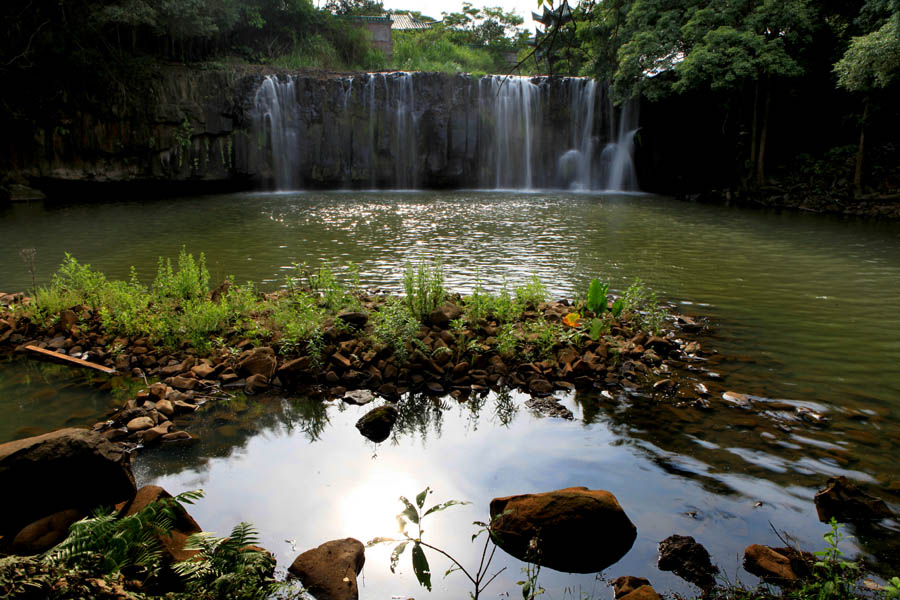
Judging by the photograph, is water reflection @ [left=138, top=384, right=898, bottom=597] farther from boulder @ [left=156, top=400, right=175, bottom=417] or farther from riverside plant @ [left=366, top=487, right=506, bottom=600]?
boulder @ [left=156, top=400, right=175, bottom=417]

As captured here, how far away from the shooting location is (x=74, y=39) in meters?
19.7

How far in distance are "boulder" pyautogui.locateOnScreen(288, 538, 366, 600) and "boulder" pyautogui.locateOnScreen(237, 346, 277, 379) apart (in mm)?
2273

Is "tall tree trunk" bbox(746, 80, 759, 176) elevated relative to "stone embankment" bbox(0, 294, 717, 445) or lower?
elevated

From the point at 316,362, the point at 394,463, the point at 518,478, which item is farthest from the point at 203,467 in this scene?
the point at 518,478

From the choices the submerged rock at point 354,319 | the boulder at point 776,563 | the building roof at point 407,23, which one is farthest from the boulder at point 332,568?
the building roof at point 407,23

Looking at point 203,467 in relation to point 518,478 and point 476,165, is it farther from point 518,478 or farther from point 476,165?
point 476,165

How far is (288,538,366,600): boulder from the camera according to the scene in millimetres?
2297

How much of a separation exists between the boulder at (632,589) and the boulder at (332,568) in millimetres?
1077

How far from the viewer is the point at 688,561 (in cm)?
247

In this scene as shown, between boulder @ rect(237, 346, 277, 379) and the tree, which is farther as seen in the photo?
the tree

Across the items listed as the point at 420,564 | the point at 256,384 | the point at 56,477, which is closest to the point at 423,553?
the point at 420,564

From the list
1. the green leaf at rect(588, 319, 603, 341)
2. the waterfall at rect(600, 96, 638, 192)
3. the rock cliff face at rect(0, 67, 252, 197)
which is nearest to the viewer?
the green leaf at rect(588, 319, 603, 341)

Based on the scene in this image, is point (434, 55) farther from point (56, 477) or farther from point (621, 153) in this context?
point (56, 477)

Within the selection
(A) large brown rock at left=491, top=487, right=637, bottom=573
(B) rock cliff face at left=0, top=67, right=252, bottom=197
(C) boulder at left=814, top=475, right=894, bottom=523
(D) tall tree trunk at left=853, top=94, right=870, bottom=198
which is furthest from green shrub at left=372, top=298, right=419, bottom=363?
(B) rock cliff face at left=0, top=67, right=252, bottom=197
